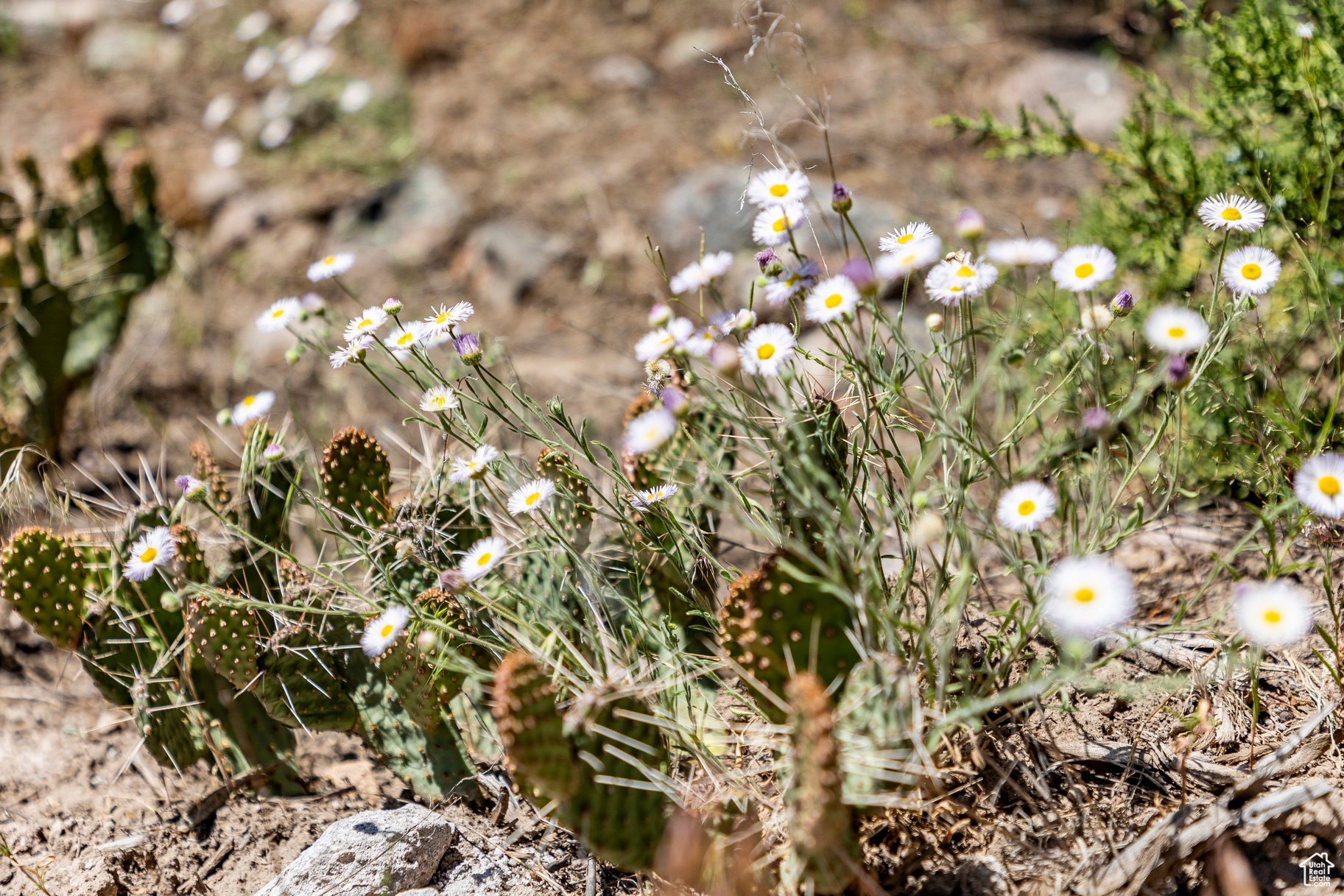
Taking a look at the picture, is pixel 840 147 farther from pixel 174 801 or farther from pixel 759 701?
pixel 174 801

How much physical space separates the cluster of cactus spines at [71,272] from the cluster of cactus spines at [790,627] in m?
2.56

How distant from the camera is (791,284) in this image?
144 centimetres

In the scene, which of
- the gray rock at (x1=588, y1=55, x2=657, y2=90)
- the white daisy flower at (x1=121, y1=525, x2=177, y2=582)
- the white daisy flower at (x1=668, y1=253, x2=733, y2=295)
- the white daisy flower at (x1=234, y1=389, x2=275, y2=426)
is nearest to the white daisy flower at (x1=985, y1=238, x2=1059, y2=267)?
the white daisy flower at (x1=668, y1=253, x2=733, y2=295)

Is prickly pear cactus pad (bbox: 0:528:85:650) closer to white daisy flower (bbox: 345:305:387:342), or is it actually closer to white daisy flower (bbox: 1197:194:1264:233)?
white daisy flower (bbox: 345:305:387:342)

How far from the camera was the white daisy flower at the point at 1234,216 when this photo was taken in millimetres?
1398

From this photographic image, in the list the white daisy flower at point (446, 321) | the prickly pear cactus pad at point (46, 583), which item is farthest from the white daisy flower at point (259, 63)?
the white daisy flower at point (446, 321)

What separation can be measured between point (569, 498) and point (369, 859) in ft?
2.20

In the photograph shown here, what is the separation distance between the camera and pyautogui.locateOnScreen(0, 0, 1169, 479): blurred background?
357 cm

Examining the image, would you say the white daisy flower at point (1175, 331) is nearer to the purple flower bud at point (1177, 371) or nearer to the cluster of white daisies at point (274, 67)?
the purple flower bud at point (1177, 371)

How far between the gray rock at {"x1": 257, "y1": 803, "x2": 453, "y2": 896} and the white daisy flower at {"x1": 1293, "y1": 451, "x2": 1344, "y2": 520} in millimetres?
1391

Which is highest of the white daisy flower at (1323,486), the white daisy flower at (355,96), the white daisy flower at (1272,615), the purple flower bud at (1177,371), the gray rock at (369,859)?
the purple flower bud at (1177,371)

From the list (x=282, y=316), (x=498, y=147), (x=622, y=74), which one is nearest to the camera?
(x=282, y=316)

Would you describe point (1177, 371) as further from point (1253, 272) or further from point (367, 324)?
point (367, 324)

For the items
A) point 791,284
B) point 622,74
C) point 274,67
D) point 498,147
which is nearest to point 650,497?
point 791,284
